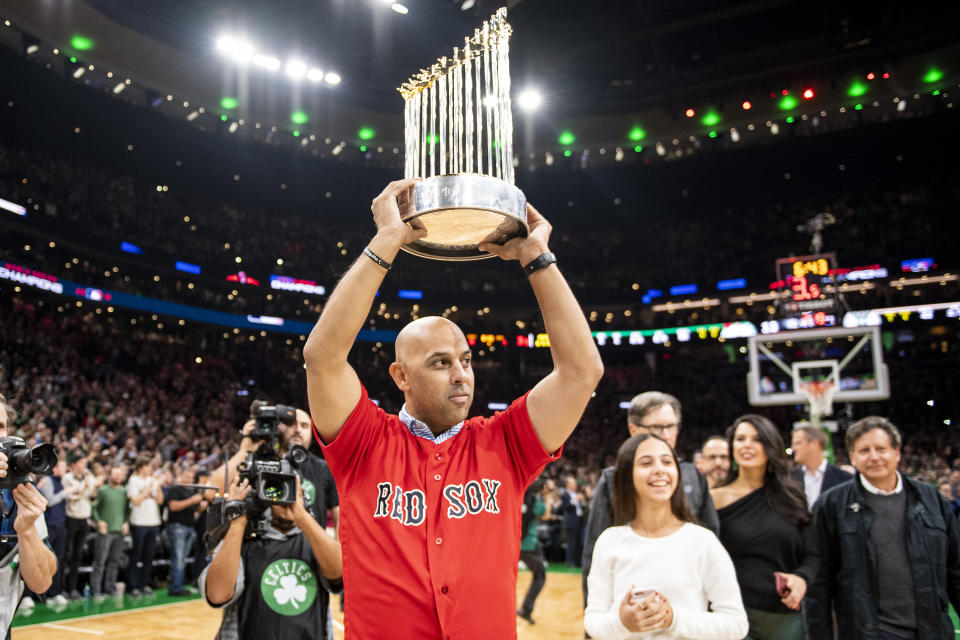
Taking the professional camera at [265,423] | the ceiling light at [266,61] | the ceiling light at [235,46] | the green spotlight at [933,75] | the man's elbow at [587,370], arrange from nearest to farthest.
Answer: the man's elbow at [587,370], the professional camera at [265,423], the ceiling light at [235,46], the ceiling light at [266,61], the green spotlight at [933,75]

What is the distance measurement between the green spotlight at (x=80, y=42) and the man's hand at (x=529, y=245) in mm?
21468

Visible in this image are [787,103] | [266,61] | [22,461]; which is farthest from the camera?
[787,103]

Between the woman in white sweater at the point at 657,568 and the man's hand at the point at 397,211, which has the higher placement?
the man's hand at the point at 397,211

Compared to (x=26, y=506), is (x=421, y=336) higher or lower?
higher

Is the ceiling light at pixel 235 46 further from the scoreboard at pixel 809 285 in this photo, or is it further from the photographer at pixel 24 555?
the photographer at pixel 24 555

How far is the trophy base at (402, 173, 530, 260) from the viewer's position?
188 centimetres

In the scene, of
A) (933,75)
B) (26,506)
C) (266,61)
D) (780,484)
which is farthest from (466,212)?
(933,75)

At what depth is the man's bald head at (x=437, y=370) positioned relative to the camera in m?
2.12

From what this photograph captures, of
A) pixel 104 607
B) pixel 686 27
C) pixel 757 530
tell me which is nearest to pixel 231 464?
pixel 757 530

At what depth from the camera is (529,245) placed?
83.5 inches

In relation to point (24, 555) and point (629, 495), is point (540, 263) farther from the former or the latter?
point (24, 555)

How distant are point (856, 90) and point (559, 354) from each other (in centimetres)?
2509

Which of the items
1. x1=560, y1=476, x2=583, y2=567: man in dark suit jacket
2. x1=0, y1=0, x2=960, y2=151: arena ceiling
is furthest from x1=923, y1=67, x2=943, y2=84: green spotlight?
x1=560, y1=476, x2=583, y2=567: man in dark suit jacket

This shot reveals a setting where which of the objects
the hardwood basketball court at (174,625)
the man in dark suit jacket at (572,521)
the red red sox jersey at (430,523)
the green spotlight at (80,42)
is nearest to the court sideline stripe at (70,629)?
the hardwood basketball court at (174,625)
